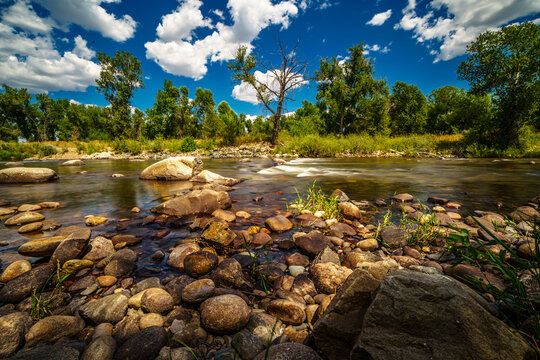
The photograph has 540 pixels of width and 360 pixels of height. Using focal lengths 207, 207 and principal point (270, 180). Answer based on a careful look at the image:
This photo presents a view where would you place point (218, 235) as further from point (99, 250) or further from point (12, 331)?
point (12, 331)

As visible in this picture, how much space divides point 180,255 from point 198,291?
0.78 m

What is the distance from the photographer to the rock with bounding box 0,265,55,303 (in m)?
1.78

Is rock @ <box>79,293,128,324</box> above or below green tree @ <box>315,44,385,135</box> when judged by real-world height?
below

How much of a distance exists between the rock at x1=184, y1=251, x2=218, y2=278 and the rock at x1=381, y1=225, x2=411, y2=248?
7.60 ft

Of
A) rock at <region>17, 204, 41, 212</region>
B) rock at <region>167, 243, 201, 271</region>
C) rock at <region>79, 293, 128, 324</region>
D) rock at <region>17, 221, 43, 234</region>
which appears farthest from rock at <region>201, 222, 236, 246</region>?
rock at <region>17, 204, 41, 212</region>

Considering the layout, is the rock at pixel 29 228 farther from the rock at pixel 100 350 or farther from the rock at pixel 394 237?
the rock at pixel 394 237

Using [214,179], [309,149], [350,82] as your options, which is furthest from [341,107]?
[214,179]

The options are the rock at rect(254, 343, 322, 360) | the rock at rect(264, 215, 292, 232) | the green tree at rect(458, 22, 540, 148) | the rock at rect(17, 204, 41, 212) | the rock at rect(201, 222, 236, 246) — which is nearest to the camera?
the rock at rect(254, 343, 322, 360)

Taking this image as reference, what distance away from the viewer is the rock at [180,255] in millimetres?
2334

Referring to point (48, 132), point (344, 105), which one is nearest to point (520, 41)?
point (344, 105)

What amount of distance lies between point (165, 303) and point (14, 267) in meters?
1.74

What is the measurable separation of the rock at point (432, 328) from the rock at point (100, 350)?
142cm

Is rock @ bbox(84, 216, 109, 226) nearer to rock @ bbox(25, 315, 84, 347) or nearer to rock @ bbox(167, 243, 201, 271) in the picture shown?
rock @ bbox(167, 243, 201, 271)

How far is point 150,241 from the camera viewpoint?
2953 millimetres
